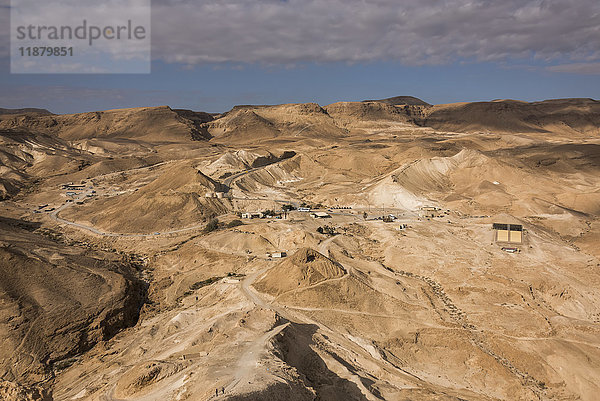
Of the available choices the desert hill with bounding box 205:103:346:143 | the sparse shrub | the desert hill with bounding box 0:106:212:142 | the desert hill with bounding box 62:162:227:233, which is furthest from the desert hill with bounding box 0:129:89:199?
the desert hill with bounding box 205:103:346:143

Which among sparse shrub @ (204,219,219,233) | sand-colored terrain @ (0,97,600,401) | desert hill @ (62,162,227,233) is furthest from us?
desert hill @ (62,162,227,233)

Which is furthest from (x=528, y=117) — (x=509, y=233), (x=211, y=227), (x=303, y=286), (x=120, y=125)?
(x=303, y=286)

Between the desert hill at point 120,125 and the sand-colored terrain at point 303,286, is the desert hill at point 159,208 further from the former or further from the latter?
the desert hill at point 120,125

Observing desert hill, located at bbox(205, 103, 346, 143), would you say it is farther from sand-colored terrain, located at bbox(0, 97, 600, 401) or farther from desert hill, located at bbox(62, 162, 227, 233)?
desert hill, located at bbox(62, 162, 227, 233)

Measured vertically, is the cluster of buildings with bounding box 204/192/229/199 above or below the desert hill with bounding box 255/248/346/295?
above

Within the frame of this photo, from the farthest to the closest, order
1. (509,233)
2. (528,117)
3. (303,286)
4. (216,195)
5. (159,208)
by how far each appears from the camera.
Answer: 1. (528,117)
2. (216,195)
3. (159,208)
4. (509,233)
5. (303,286)

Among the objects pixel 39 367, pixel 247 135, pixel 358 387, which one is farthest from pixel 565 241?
pixel 247 135

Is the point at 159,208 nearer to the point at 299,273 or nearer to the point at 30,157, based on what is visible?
the point at 299,273

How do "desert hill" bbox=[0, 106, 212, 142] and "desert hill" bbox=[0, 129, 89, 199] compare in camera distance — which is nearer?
"desert hill" bbox=[0, 129, 89, 199]
